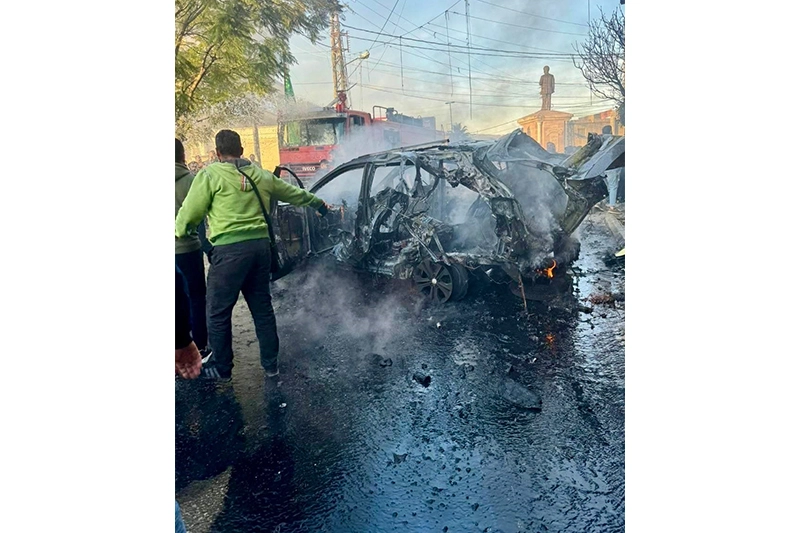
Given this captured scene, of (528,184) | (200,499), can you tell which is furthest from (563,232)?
(200,499)

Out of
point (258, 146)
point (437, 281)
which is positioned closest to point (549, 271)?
point (437, 281)

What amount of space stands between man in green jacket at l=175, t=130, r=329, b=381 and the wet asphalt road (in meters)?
0.08

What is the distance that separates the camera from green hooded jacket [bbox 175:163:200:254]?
2193 mm

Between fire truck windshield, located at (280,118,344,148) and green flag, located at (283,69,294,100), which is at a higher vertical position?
green flag, located at (283,69,294,100)

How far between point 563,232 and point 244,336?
1.99 meters

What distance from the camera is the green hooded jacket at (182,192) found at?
86.4 inches

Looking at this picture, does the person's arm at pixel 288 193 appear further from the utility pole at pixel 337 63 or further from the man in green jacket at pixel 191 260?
the utility pole at pixel 337 63

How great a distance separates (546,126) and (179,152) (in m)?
1.91

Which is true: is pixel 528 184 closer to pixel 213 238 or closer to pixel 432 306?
pixel 432 306

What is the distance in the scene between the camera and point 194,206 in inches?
87.2

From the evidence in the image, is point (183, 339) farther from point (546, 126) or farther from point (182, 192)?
point (546, 126)

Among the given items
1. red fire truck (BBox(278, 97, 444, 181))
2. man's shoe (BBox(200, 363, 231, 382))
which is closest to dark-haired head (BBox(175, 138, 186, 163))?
red fire truck (BBox(278, 97, 444, 181))

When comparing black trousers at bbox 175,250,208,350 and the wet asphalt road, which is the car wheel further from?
black trousers at bbox 175,250,208,350

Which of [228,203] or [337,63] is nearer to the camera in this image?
[228,203]
